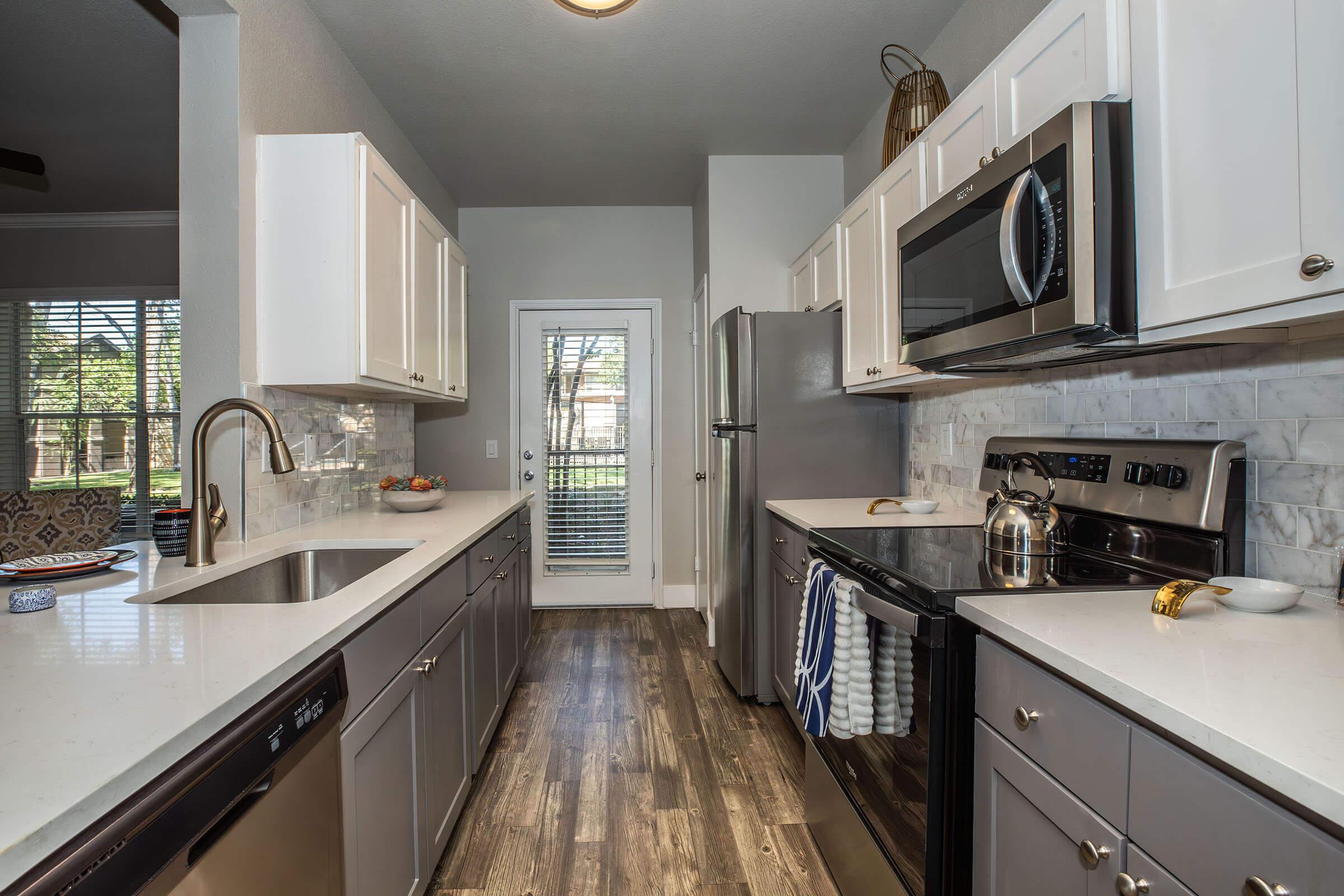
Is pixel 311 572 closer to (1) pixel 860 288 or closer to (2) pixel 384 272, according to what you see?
(2) pixel 384 272

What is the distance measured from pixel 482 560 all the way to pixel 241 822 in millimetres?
1400

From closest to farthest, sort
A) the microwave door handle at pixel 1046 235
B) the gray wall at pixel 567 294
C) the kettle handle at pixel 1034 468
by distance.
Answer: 1. the microwave door handle at pixel 1046 235
2. the kettle handle at pixel 1034 468
3. the gray wall at pixel 567 294

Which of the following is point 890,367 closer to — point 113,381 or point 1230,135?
point 1230,135

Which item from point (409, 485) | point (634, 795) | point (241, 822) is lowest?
point (634, 795)

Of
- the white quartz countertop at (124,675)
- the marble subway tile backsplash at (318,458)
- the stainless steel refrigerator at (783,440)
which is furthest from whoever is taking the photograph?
the stainless steel refrigerator at (783,440)

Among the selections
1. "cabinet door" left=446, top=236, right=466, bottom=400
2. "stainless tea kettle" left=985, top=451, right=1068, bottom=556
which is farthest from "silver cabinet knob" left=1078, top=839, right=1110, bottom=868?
"cabinet door" left=446, top=236, right=466, bottom=400

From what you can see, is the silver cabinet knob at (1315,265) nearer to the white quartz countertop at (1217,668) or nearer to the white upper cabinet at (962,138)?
the white quartz countertop at (1217,668)

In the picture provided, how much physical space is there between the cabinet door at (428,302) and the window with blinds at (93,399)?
261 cm

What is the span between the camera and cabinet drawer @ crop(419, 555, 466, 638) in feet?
5.22

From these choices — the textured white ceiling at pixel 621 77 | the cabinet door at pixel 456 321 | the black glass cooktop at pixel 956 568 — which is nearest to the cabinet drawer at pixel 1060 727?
the black glass cooktop at pixel 956 568

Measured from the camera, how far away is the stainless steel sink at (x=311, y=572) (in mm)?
1735

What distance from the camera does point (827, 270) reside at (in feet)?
9.58

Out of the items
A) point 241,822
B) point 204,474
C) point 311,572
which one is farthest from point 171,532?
point 241,822

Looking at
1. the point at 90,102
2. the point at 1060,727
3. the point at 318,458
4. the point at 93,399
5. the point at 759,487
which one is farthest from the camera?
the point at 93,399
